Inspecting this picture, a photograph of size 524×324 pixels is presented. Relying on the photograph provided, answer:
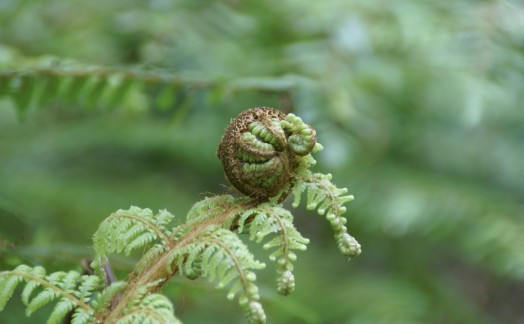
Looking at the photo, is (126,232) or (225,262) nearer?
(225,262)

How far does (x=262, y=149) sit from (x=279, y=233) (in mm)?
120

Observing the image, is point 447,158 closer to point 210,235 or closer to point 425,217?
point 425,217

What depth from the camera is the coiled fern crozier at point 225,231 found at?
862 mm

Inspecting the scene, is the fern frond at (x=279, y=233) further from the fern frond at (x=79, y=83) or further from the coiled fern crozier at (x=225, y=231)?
the fern frond at (x=79, y=83)

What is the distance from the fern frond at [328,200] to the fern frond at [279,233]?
0.04 meters

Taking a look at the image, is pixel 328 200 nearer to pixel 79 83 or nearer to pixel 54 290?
pixel 54 290

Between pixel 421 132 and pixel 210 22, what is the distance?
1.38m

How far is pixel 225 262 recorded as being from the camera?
833 mm

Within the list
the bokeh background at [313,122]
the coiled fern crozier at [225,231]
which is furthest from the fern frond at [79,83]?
the coiled fern crozier at [225,231]

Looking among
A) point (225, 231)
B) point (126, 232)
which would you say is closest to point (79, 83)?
point (126, 232)

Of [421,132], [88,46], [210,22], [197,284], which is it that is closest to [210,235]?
[197,284]

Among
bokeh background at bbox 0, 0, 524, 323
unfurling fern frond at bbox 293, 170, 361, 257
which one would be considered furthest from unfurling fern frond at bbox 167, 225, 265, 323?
bokeh background at bbox 0, 0, 524, 323

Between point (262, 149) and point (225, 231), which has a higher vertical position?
point (262, 149)

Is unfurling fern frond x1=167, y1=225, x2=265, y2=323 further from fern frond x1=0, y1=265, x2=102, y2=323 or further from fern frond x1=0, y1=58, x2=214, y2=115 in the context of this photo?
fern frond x1=0, y1=58, x2=214, y2=115
